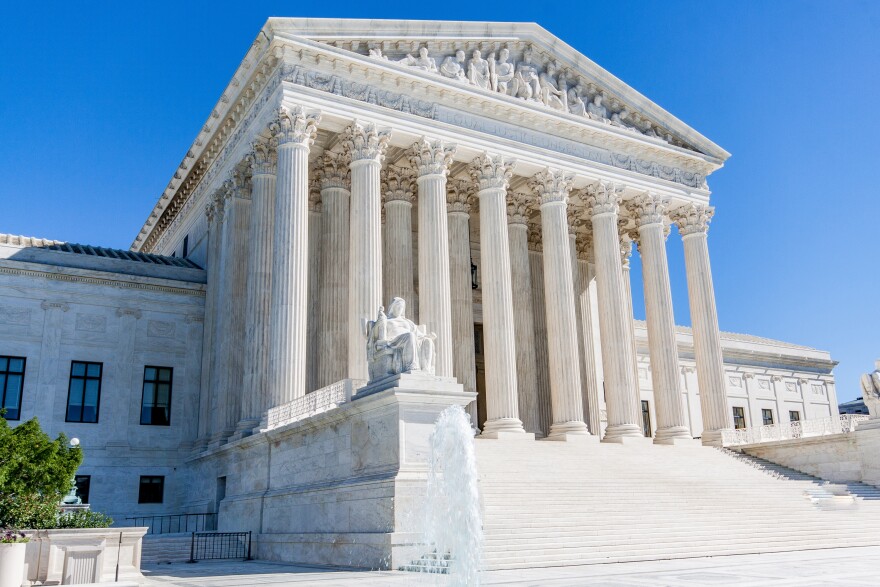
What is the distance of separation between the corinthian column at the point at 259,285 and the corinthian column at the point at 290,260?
49.1 inches

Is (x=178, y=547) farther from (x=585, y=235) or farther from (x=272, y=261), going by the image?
(x=585, y=235)

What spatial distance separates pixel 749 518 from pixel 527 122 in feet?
62.1

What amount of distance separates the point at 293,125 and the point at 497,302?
1048 cm

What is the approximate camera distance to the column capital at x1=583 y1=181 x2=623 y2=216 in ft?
121

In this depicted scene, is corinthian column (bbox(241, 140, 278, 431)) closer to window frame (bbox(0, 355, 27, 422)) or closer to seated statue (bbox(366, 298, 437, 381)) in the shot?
seated statue (bbox(366, 298, 437, 381))

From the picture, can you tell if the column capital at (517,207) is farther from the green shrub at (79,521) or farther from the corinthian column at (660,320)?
the green shrub at (79,521)

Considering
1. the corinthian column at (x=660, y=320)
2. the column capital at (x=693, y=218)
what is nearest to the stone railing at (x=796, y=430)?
the corinthian column at (x=660, y=320)

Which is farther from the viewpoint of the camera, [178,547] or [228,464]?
[228,464]

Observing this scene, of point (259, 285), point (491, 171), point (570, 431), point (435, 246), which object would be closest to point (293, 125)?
point (259, 285)

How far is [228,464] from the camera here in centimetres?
2947

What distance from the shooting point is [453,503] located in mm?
17156

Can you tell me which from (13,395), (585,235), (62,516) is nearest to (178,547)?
(62,516)

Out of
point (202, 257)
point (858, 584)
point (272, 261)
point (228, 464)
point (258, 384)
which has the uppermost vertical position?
point (202, 257)

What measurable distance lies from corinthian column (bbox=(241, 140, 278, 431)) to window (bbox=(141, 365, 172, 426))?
705 centimetres
